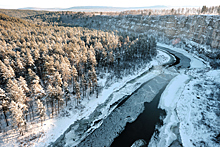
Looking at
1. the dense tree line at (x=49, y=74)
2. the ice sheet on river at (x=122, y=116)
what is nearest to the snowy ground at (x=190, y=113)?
the ice sheet on river at (x=122, y=116)

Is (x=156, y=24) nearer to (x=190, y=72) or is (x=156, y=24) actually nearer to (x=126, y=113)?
A: (x=190, y=72)

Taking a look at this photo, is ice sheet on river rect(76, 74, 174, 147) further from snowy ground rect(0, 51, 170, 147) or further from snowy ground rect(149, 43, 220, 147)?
snowy ground rect(149, 43, 220, 147)

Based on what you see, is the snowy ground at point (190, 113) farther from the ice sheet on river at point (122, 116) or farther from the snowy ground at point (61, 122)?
the snowy ground at point (61, 122)

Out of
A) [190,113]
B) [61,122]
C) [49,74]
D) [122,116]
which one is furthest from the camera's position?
[49,74]

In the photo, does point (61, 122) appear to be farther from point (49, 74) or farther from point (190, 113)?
point (190, 113)

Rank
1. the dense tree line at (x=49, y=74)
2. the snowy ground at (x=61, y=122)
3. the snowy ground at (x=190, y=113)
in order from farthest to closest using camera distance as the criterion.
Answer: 1. the dense tree line at (x=49, y=74)
2. the snowy ground at (x=190, y=113)
3. the snowy ground at (x=61, y=122)

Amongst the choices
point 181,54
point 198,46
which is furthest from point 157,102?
point 198,46

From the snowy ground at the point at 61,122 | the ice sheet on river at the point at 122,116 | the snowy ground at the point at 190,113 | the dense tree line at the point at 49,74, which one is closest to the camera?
the snowy ground at the point at 61,122

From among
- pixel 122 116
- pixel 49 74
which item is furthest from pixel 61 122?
pixel 122 116

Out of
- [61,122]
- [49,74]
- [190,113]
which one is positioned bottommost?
[61,122]
